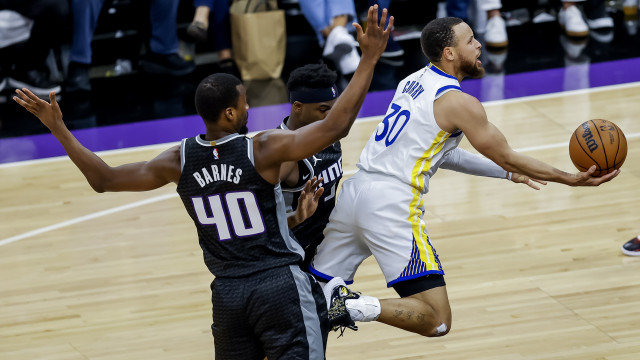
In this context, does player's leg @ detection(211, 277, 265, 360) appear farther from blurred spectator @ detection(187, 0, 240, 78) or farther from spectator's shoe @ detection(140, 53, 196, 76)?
spectator's shoe @ detection(140, 53, 196, 76)

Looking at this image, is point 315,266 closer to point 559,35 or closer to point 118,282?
point 118,282

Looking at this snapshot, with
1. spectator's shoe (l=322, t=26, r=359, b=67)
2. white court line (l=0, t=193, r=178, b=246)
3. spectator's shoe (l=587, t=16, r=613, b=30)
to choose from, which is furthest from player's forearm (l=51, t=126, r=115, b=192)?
spectator's shoe (l=587, t=16, r=613, b=30)

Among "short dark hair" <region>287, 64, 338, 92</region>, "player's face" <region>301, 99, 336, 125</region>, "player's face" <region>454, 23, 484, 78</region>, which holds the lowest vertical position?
"player's face" <region>301, 99, 336, 125</region>

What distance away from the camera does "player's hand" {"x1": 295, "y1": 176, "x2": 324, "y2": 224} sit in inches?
163

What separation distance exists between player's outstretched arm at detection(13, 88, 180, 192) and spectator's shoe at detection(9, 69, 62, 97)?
544 centimetres

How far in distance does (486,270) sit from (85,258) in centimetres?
250

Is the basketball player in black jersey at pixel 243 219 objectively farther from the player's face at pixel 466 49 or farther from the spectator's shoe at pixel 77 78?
the spectator's shoe at pixel 77 78

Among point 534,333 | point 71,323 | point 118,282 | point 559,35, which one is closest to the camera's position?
point 534,333

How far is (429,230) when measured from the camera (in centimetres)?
634

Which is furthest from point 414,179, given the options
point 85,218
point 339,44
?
point 339,44

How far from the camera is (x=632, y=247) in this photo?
575 centimetres

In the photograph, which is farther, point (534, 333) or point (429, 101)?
point (534, 333)

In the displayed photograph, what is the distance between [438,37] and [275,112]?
14.1ft

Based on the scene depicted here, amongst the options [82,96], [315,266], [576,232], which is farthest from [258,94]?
[315,266]
